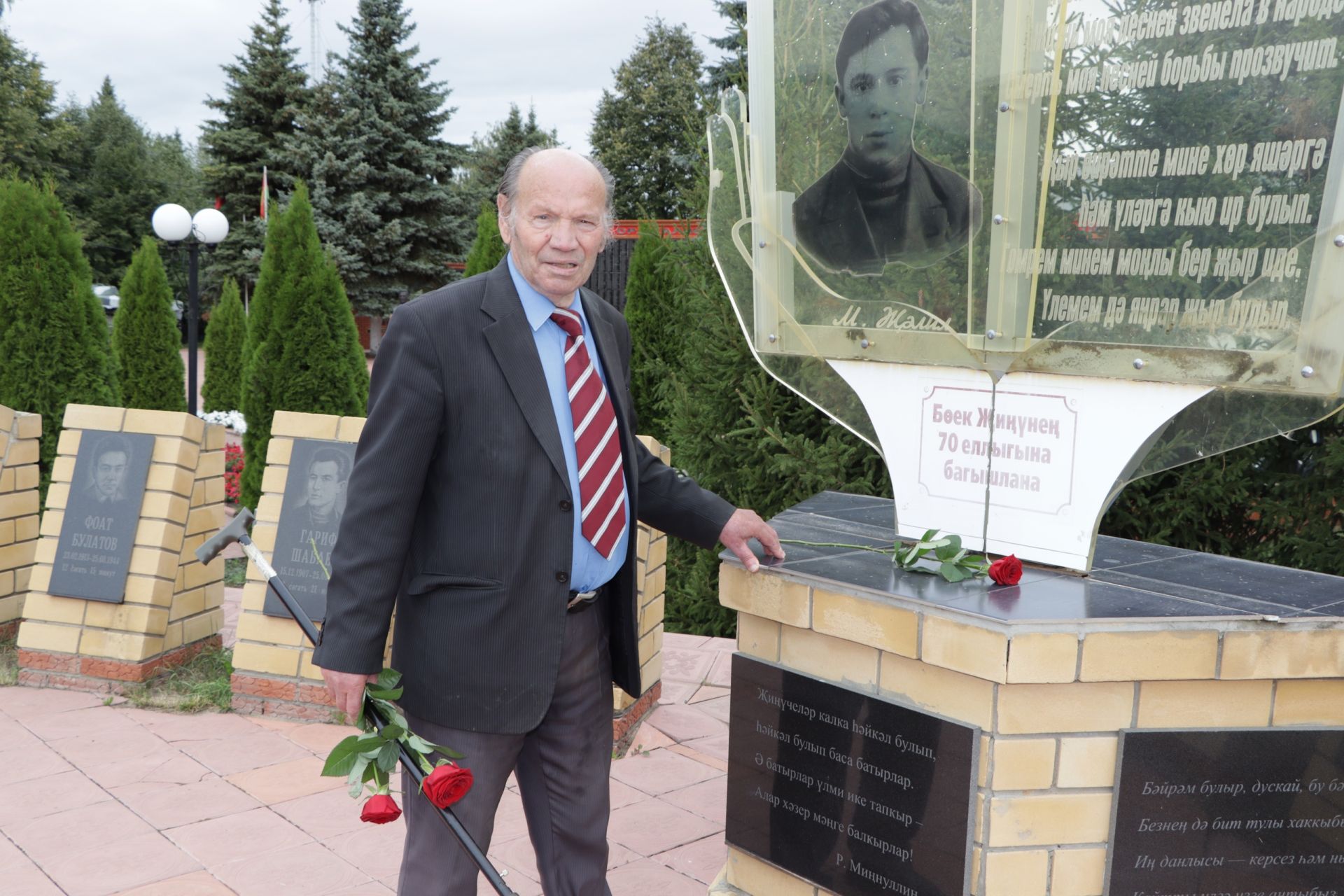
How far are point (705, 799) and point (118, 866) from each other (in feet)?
5.91

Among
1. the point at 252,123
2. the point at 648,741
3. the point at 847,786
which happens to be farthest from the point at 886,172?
the point at 252,123

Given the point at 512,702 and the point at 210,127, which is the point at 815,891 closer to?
the point at 512,702

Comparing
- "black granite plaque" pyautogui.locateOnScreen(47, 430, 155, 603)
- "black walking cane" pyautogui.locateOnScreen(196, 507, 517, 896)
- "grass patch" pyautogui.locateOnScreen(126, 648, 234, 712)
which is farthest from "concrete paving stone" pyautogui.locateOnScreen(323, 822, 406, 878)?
"black granite plaque" pyautogui.locateOnScreen(47, 430, 155, 603)

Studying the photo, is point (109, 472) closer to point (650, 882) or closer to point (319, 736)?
point (319, 736)

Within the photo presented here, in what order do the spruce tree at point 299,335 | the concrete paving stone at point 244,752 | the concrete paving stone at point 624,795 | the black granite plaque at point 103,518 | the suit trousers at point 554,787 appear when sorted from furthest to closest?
the spruce tree at point 299,335, the black granite plaque at point 103,518, the concrete paving stone at point 244,752, the concrete paving stone at point 624,795, the suit trousers at point 554,787

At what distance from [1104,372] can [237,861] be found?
2749 millimetres

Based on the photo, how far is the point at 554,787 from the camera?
2.34 m

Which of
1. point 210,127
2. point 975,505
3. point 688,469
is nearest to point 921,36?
point 975,505

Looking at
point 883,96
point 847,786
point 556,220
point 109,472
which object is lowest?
point 847,786

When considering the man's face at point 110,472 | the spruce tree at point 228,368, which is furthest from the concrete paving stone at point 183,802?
the spruce tree at point 228,368

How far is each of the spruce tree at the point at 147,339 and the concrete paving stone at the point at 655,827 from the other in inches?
379

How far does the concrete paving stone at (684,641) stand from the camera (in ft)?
16.7

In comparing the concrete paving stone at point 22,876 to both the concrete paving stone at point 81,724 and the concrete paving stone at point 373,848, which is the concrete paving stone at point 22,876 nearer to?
the concrete paving stone at point 373,848

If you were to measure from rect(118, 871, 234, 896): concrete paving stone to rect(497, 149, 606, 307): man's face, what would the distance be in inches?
78.2
